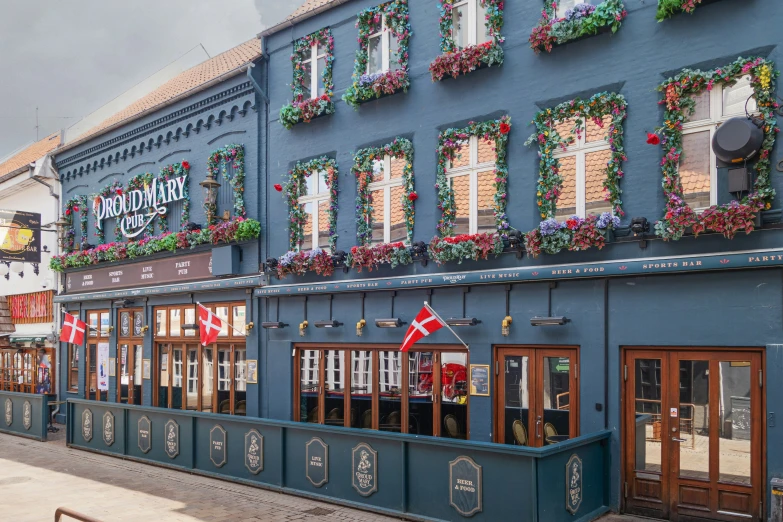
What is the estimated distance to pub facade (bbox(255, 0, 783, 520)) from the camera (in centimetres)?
946

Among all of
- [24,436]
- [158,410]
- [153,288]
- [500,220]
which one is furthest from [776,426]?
[24,436]

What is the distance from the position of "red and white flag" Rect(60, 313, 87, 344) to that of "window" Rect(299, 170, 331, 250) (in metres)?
7.43

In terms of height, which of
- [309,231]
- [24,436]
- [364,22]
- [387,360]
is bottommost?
[24,436]

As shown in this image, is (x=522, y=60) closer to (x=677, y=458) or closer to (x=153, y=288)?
(x=677, y=458)

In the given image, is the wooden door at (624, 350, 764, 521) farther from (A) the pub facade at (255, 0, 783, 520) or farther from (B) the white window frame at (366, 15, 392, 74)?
(B) the white window frame at (366, 15, 392, 74)

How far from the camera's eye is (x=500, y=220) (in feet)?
38.4

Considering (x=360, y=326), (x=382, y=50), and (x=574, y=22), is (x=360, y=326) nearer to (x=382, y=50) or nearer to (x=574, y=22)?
(x=382, y=50)

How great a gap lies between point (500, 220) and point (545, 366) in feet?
7.74

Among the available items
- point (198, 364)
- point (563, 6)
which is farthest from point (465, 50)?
point (198, 364)

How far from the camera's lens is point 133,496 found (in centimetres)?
1198

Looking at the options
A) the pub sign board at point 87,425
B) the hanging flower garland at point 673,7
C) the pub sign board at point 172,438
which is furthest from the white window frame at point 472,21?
the pub sign board at point 87,425

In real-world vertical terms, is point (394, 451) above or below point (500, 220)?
below

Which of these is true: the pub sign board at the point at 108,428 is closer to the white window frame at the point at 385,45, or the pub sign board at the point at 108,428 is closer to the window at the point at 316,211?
the window at the point at 316,211

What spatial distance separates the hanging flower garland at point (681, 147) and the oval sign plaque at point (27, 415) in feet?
52.5
